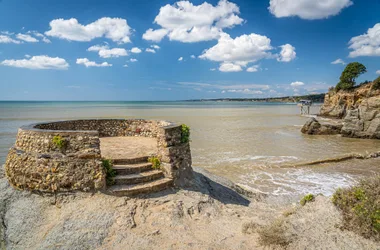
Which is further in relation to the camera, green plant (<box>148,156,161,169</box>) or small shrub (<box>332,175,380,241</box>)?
green plant (<box>148,156,161,169</box>)

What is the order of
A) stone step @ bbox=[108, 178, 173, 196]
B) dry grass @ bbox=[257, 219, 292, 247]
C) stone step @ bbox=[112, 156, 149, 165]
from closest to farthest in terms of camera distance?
dry grass @ bbox=[257, 219, 292, 247], stone step @ bbox=[108, 178, 173, 196], stone step @ bbox=[112, 156, 149, 165]

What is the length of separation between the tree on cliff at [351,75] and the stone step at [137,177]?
5561 cm

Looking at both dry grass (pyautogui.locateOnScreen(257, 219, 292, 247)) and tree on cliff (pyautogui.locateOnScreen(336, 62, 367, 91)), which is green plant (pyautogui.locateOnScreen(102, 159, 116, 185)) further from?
tree on cliff (pyautogui.locateOnScreen(336, 62, 367, 91))

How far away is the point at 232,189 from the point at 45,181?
23.3 feet

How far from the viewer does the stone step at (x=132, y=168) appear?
7.65 meters

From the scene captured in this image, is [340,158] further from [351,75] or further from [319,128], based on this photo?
[351,75]

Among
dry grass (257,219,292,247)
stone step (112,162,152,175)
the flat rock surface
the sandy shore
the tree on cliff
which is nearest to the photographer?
dry grass (257,219,292,247)

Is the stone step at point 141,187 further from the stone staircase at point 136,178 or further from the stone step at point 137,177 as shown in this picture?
the stone step at point 137,177

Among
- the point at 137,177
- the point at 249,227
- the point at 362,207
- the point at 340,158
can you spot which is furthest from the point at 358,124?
the point at 137,177

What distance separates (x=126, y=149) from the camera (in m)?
9.64

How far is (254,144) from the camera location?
2248cm

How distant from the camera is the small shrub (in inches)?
205

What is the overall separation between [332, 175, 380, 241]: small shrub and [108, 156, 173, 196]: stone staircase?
4800 millimetres

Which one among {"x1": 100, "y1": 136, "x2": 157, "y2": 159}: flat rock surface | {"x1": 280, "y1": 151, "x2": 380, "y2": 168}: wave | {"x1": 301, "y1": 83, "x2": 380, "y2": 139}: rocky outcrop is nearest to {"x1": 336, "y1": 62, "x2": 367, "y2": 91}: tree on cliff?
{"x1": 301, "y1": 83, "x2": 380, "y2": 139}: rocky outcrop
